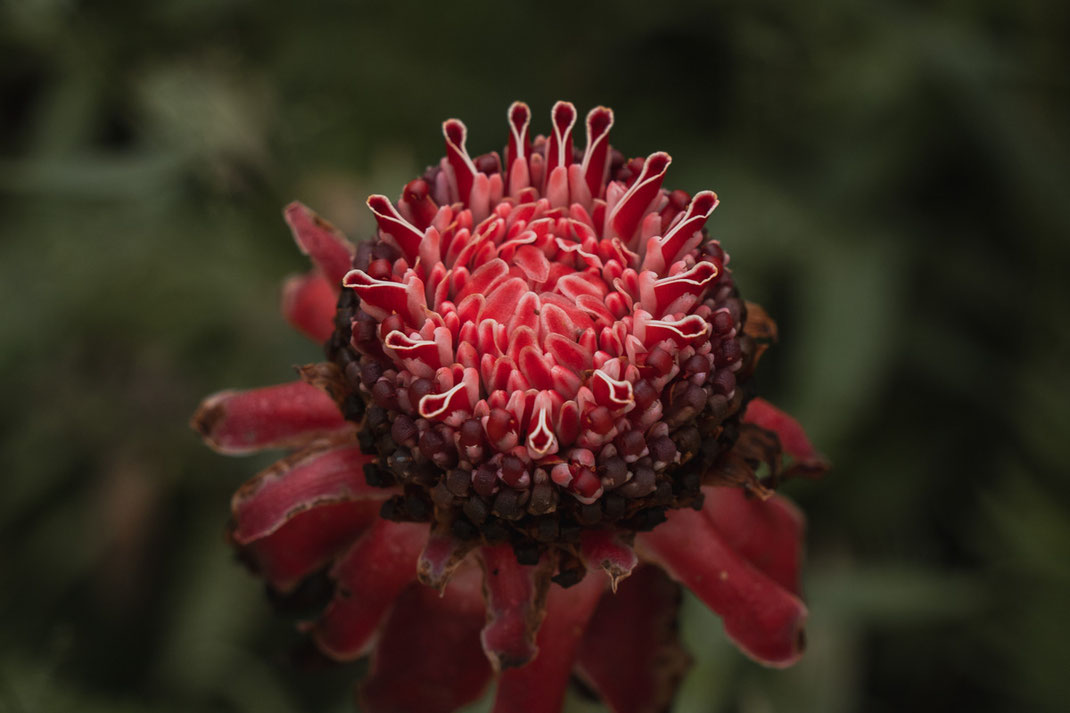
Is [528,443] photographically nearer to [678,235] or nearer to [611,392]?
[611,392]

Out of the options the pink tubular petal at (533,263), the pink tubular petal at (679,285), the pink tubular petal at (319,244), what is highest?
the pink tubular petal at (679,285)

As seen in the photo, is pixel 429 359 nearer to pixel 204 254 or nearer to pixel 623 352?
pixel 623 352

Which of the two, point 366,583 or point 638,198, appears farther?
point 366,583

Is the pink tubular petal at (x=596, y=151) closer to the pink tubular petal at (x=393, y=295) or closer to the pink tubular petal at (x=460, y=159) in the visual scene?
the pink tubular petal at (x=460, y=159)

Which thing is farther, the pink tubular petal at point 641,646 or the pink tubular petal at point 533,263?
the pink tubular petal at point 641,646

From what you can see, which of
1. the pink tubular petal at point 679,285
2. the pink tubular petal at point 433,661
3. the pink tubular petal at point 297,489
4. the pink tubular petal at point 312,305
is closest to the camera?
the pink tubular petal at point 679,285

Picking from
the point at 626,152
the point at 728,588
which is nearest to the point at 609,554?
the point at 728,588

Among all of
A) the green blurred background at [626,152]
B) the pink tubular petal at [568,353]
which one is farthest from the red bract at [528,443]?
the green blurred background at [626,152]

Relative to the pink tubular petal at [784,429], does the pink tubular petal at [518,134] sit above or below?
above
